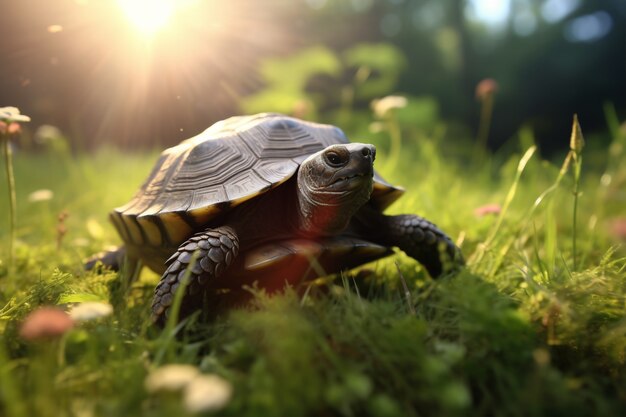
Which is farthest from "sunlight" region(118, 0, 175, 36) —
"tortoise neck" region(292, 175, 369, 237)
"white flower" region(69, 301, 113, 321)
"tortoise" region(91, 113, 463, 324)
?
"white flower" region(69, 301, 113, 321)

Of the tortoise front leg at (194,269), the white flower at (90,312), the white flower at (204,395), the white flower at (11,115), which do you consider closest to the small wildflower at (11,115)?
the white flower at (11,115)

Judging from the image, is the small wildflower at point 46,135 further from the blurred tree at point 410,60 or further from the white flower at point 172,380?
the white flower at point 172,380

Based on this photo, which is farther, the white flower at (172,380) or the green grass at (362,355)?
the green grass at (362,355)

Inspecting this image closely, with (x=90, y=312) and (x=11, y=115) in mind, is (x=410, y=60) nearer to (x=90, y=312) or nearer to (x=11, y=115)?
(x=11, y=115)

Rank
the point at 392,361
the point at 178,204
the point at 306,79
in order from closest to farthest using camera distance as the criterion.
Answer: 1. the point at 392,361
2. the point at 178,204
3. the point at 306,79

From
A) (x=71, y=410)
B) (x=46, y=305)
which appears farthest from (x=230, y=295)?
(x=71, y=410)

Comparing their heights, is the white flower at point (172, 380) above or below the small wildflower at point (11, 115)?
below

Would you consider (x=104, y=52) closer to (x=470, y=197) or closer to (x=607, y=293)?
(x=470, y=197)

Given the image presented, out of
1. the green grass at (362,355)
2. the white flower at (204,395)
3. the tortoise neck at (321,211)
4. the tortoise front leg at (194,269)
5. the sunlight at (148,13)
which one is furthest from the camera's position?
the sunlight at (148,13)
